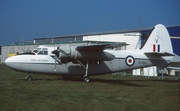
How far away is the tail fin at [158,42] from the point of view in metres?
20.7

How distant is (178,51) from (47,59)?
27.0 metres

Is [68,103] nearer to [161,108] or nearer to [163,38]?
[161,108]

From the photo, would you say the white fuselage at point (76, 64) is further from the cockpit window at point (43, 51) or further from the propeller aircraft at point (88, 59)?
the cockpit window at point (43, 51)

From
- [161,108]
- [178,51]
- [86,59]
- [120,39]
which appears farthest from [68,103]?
[120,39]

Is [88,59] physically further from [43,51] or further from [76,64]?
[43,51]

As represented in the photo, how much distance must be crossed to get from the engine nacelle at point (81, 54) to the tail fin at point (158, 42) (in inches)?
176

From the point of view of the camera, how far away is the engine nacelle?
16922 mm

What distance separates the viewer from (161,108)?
887 cm

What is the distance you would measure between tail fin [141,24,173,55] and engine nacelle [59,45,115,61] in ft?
14.6

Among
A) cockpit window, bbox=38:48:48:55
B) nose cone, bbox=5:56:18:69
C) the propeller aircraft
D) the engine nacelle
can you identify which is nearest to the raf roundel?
the propeller aircraft

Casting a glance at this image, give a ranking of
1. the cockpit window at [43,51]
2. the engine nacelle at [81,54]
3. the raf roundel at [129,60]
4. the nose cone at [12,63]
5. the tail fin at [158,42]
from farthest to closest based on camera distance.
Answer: the tail fin at [158,42]
the raf roundel at [129,60]
the cockpit window at [43,51]
the engine nacelle at [81,54]
the nose cone at [12,63]

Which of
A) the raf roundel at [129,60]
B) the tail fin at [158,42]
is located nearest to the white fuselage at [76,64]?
the raf roundel at [129,60]

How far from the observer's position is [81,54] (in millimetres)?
17422

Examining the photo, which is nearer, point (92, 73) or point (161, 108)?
point (161, 108)
